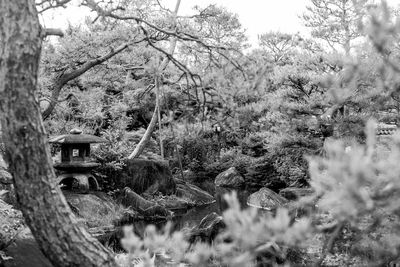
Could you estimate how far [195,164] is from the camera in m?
13.2

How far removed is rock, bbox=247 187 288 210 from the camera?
916 centimetres

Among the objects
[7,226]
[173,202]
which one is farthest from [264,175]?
[7,226]

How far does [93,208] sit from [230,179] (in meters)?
5.40

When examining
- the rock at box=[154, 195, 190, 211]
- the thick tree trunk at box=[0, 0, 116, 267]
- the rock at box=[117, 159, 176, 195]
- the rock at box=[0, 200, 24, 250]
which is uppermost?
the thick tree trunk at box=[0, 0, 116, 267]

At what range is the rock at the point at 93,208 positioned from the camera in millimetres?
7004

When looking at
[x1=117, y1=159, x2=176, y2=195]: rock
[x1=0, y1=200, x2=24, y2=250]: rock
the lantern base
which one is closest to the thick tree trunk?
[x1=0, y1=200, x2=24, y2=250]: rock

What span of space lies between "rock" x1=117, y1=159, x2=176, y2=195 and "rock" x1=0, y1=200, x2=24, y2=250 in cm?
465

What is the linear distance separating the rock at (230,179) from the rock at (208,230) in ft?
17.9

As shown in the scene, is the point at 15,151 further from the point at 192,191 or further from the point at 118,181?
the point at 192,191

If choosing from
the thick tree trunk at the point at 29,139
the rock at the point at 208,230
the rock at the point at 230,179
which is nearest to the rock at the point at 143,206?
the rock at the point at 208,230

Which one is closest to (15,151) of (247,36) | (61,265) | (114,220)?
(61,265)

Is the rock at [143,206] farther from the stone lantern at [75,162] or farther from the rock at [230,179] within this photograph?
the rock at [230,179]

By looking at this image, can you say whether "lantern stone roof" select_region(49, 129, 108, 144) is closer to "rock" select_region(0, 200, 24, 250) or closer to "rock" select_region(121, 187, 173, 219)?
"rock" select_region(121, 187, 173, 219)

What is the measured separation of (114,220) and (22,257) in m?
3.01
